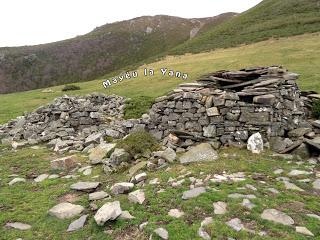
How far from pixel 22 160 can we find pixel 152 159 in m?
6.34

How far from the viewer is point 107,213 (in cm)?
946

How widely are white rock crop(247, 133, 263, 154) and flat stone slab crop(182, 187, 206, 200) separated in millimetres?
4357

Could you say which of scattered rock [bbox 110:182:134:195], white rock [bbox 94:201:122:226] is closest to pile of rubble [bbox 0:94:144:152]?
scattered rock [bbox 110:182:134:195]

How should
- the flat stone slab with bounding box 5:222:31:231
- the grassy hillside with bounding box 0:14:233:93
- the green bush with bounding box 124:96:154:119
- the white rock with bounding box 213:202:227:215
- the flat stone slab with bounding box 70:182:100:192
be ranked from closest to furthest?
the white rock with bounding box 213:202:227:215 < the flat stone slab with bounding box 5:222:31:231 < the flat stone slab with bounding box 70:182:100:192 < the green bush with bounding box 124:96:154:119 < the grassy hillside with bounding box 0:14:233:93

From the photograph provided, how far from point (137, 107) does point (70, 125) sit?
171 inches

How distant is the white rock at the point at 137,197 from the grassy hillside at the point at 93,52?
86277 mm

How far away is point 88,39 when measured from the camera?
12512 cm

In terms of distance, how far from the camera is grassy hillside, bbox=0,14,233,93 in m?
105

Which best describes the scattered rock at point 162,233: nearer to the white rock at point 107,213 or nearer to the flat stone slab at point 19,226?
the white rock at point 107,213

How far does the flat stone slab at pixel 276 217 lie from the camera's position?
8.84m

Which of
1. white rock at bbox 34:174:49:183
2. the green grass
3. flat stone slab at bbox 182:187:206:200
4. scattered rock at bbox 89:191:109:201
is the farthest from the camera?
white rock at bbox 34:174:49:183

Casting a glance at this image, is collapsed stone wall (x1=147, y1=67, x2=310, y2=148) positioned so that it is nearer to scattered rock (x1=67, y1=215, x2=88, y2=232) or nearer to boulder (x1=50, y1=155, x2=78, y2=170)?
boulder (x1=50, y1=155, x2=78, y2=170)

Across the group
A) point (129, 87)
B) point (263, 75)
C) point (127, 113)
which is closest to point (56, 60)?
point (129, 87)

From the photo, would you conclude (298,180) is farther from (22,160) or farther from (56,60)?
(56,60)
